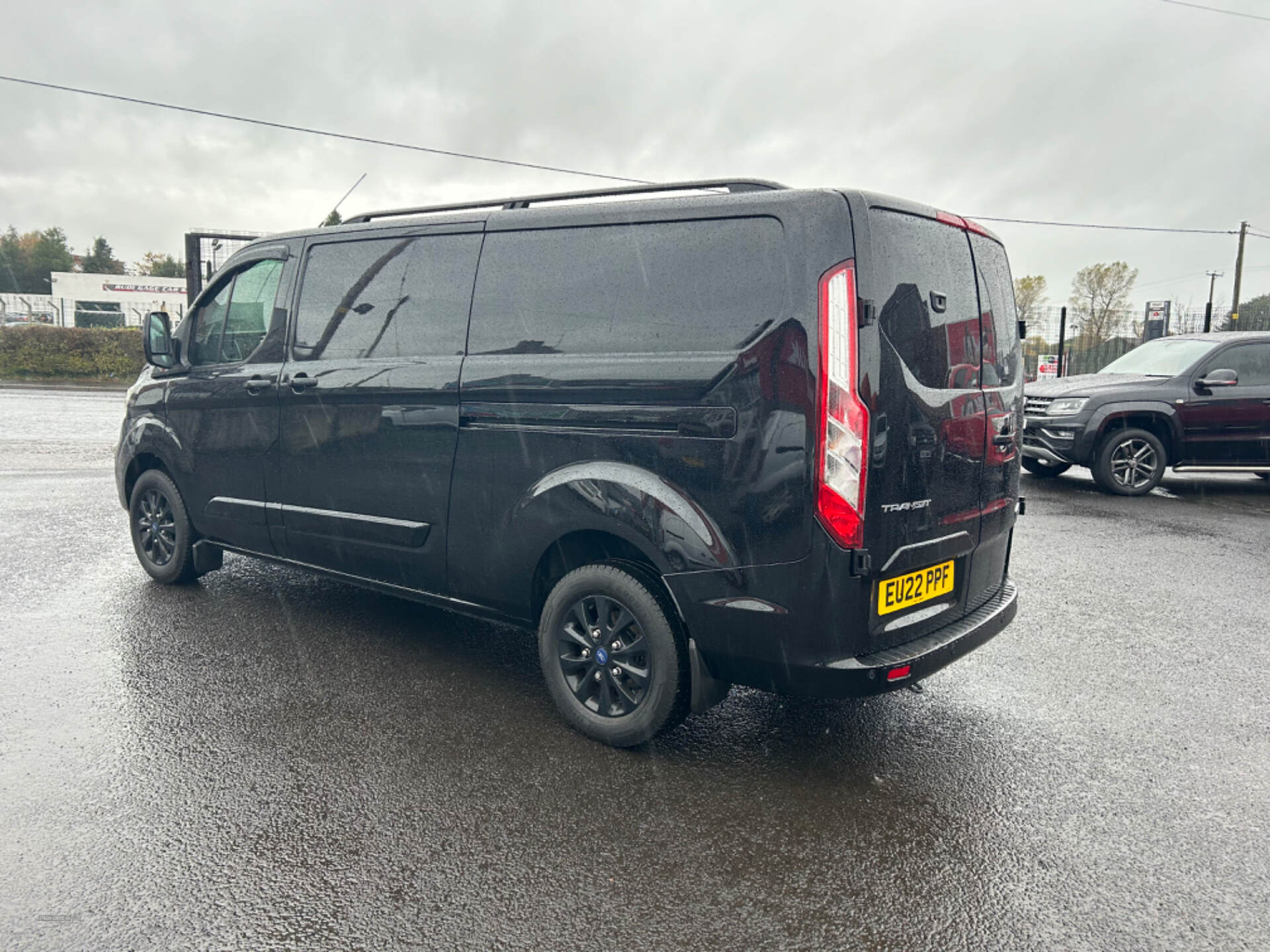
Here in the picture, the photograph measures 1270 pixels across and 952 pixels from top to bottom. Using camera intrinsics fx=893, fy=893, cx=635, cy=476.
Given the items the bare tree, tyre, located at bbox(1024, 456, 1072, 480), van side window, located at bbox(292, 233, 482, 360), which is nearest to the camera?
van side window, located at bbox(292, 233, 482, 360)

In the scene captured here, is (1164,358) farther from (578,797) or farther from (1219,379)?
(578,797)

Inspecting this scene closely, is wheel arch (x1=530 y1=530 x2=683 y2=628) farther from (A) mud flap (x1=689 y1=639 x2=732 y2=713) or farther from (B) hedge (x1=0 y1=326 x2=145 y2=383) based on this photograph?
(B) hedge (x1=0 y1=326 x2=145 y2=383)

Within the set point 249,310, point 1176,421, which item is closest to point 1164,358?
point 1176,421

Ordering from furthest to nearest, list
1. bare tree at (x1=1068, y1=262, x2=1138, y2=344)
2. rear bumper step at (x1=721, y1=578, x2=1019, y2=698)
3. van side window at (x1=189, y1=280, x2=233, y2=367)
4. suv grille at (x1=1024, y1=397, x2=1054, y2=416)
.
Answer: bare tree at (x1=1068, y1=262, x2=1138, y2=344) → suv grille at (x1=1024, y1=397, x2=1054, y2=416) → van side window at (x1=189, y1=280, x2=233, y2=367) → rear bumper step at (x1=721, y1=578, x2=1019, y2=698)

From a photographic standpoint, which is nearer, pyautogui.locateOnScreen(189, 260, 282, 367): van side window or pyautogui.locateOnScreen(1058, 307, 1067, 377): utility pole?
pyautogui.locateOnScreen(189, 260, 282, 367): van side window

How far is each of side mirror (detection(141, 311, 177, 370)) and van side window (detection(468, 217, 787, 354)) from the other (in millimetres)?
2547

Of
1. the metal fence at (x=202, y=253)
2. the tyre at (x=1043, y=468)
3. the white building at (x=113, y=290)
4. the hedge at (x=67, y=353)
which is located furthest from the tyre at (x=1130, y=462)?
the white building at (x=113, y=290)

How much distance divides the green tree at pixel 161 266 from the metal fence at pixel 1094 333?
97.7 meters

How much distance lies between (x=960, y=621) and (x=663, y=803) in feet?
4.57

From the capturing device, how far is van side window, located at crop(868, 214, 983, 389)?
3004mm

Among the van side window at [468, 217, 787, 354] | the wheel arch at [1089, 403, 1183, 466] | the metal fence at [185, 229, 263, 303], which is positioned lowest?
the wheel arch at [1089, 403, 1183, 466]

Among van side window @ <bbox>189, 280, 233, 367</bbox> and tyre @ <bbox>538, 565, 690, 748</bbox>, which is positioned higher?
van side window @ <bbox>189, 280, 233, 367</bbox>

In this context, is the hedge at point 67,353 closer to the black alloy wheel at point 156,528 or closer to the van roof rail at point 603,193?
the black alloy wheel at point 156,528

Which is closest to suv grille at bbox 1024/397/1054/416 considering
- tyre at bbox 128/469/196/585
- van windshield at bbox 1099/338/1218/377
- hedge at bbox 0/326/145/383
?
van windshield at bbox 1099/338/1218/377
